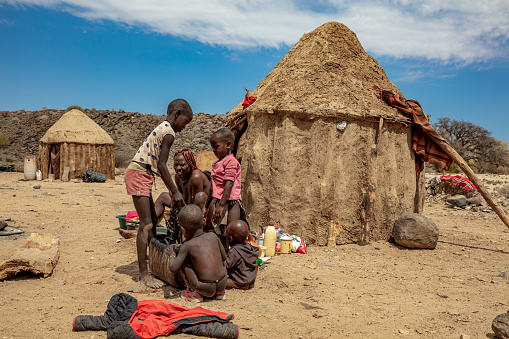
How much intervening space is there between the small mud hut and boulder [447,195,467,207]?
13818mm

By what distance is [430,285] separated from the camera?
14.9ft

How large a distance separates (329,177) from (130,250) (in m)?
3.25

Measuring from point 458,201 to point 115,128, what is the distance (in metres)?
26.9

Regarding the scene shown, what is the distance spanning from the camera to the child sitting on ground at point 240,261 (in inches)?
158

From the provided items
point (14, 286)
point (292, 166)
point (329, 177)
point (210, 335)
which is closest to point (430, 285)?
point (329, 177)

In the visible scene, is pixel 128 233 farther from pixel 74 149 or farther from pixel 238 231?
pixel 74 149

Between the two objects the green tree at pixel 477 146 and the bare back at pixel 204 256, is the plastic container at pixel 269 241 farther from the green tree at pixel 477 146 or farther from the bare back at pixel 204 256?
the green tree at pixel 477 146

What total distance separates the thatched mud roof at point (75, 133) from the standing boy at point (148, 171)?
1369 centimetres

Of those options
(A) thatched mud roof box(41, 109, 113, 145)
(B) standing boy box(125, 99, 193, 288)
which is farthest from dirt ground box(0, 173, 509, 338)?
(A) thatched mud roof box(41, 109, 113, 145)

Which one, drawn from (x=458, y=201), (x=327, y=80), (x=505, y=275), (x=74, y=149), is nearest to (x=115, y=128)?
(x=74, y=149)

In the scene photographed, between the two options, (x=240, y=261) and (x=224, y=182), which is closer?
(x=240, y=261)

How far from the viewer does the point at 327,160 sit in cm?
605

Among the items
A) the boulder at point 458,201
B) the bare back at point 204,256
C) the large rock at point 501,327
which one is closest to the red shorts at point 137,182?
the bare back at point 204,256

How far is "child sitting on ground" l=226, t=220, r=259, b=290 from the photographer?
158 inches
